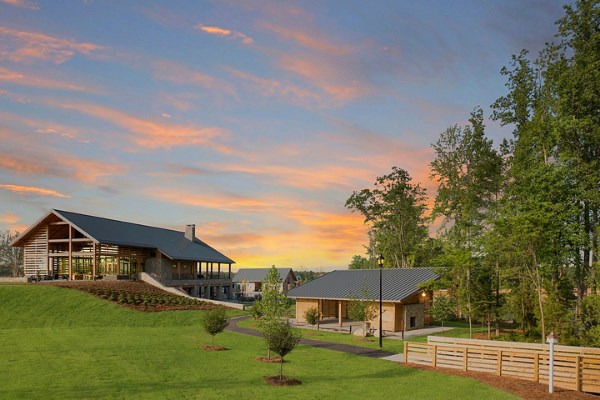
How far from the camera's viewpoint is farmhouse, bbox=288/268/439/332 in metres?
Result: 43.1

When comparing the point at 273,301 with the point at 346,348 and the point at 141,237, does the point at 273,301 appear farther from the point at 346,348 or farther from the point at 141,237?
the point at 141,237

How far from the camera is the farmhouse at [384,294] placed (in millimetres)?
43094

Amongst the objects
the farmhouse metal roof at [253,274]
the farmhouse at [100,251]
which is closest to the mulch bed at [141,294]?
the farmhouse at [100,251]

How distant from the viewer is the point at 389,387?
2098 cm

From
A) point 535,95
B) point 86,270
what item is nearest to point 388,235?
point 535,95

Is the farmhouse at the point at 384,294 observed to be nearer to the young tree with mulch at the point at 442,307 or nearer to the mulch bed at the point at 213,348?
the young tree with mulch at the point at 442,307

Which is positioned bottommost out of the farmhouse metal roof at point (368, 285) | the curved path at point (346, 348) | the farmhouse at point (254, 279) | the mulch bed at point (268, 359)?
the farmhouse at point (254, 279)

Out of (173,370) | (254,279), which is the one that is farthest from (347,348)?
(254,279)

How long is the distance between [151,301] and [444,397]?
129 feet

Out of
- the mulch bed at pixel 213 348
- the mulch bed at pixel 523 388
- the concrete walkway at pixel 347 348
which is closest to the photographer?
the mulch bed at pixel 523 388

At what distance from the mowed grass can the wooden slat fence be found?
201cm

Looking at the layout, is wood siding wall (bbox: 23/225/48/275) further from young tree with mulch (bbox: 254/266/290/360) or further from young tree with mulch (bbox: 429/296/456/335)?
young tree with mulch (bbox: 429/296/456/335)

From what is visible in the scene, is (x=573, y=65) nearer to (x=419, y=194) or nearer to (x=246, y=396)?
(x=246, y=396)

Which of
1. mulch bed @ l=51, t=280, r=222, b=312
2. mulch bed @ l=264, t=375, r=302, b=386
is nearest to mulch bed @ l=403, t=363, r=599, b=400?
mulch bed @ l=264, t=375, r=302, b=386
